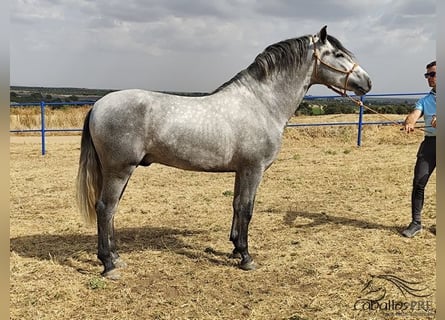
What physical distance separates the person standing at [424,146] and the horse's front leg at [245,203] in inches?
67.9

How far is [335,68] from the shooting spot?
3.89 m

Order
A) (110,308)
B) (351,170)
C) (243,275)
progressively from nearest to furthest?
(110,308) → (243,275) → (351,170)

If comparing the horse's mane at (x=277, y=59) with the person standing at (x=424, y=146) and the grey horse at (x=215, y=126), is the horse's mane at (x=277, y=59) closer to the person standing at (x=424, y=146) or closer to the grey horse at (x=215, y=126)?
the grey horse at (x=215, y=126)

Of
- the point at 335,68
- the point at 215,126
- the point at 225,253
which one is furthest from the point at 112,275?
the point at 335,68

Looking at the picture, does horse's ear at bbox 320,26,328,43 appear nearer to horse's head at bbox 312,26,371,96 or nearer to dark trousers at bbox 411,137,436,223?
horse's head at bbox 312,26,371,96

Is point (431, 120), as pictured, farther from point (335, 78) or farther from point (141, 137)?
point (141, 137)

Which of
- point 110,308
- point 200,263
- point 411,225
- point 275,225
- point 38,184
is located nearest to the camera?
point 110,308

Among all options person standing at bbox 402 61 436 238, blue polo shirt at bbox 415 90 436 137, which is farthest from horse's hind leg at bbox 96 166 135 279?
blue polo shirt at bbox 415 90 436 137

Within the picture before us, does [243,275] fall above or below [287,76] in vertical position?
below

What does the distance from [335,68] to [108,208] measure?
8.56 feet

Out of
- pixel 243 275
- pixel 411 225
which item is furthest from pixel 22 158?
pixel 411 225

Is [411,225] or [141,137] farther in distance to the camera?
[411,225]

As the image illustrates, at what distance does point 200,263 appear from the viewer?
399 cm

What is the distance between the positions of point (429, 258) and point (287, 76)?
2.36 meters
